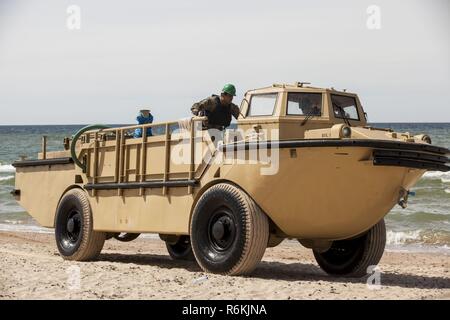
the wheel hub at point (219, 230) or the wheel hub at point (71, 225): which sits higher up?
the wheel hub at point (219, 230)

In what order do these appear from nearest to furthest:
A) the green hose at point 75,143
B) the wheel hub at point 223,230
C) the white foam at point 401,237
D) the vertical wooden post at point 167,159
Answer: the wheel hub at point 223,230, the vertical wooden post at point 167,159, the green hose at point 75,143, the white foam at point 401,237

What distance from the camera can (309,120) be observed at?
8.42m

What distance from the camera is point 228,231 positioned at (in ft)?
27.6

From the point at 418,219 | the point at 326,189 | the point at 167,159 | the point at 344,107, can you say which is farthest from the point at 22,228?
the point at 326,189

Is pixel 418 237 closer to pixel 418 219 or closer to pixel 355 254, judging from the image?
pixel 418 219

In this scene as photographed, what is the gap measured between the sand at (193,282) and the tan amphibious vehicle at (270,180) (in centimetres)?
43

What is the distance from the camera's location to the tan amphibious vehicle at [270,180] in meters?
7.77

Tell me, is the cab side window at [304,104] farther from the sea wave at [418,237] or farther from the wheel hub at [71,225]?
the sea wave at [418,237]

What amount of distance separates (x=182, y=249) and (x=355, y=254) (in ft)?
10.6

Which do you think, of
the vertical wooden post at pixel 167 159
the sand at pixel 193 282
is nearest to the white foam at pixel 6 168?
the sand at pixel 193 282

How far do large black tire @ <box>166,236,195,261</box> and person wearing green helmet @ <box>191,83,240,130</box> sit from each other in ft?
8.47

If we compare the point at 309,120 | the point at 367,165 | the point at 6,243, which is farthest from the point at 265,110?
the point at 6,243

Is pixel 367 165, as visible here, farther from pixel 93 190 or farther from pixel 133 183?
pixel 93 190
